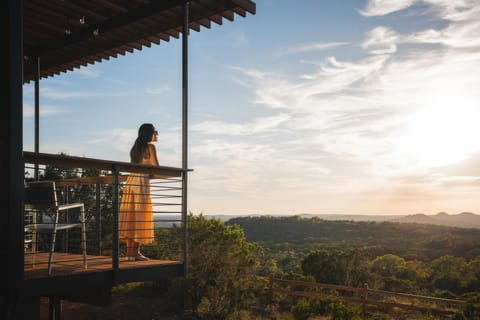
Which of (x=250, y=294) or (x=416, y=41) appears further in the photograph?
(x=416, y=41)

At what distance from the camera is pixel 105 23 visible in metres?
5.86

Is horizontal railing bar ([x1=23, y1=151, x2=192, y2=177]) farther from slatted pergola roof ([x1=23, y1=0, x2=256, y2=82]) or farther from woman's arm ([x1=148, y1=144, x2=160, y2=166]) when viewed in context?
slatted pergola roof ([x1=23, y1=0, x2=256, y2=82])

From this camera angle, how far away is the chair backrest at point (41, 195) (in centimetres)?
388

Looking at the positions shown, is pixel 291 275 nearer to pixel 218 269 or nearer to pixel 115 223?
pixel 218 269

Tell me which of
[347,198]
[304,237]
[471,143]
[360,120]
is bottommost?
[304,237]

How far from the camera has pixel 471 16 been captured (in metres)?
12.5

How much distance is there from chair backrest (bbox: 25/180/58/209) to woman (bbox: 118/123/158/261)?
0.90 meters

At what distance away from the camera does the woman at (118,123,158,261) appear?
480 cm

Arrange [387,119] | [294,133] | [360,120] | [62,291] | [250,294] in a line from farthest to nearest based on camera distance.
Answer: [294,133] < [360,120] < [387,119] < [250,294] < [62,291]

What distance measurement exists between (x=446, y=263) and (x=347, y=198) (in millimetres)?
10802

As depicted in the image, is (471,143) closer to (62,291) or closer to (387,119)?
(387,119)

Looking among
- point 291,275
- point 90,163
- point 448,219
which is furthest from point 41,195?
point 448,219

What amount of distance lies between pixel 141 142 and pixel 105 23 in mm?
1850

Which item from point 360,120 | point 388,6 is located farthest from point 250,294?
point 360,120
